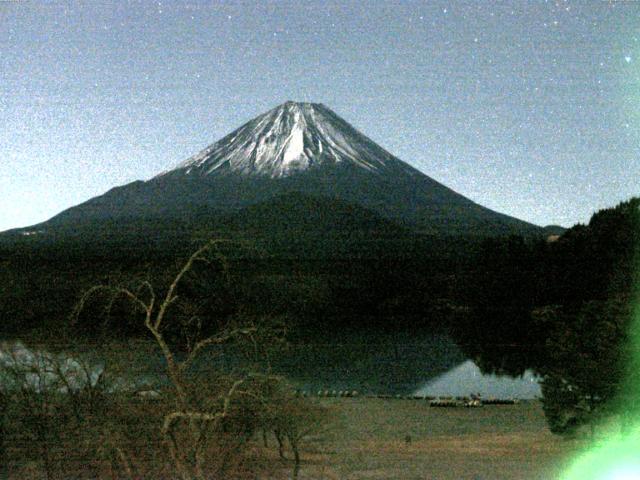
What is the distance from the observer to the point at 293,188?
7838 centimetres

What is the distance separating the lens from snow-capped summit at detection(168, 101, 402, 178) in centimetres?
8388

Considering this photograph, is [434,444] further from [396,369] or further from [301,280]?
[301,280]

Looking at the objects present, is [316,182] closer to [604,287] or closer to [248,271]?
[248,271]

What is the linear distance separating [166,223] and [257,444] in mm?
52838

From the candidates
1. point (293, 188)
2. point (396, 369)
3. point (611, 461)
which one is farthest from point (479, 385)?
point (293, 188)

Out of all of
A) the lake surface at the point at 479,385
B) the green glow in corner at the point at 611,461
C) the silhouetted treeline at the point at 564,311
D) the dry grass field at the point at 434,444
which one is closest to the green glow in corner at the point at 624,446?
the green glow in corner at the point at 611,461

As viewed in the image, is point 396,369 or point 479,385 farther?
point 396,369

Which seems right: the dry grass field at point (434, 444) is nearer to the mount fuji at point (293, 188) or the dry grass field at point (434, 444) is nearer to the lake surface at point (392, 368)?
the lake surface at point (392, 368)

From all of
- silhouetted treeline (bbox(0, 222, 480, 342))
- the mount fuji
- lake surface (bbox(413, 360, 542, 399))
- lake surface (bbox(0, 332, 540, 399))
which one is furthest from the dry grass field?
the mount fuji

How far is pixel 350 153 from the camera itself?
8656cm

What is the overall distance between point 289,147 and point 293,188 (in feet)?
34.8

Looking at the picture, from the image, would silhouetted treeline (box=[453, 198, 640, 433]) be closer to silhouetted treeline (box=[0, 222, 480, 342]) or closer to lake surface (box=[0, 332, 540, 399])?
lake surface (box=[0, 332, 540, 399])

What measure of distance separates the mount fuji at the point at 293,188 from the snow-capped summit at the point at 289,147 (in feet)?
0.43

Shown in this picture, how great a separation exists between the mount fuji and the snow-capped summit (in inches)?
5.2
